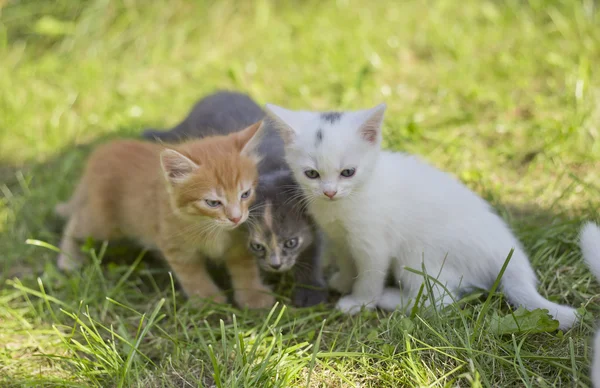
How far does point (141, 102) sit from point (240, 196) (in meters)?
2.17

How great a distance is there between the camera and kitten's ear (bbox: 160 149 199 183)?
201 centimetres

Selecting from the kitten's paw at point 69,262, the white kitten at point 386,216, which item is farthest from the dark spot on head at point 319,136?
the kitten's paw at point 69,262

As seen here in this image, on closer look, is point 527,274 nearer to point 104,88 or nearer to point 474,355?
point 474,355

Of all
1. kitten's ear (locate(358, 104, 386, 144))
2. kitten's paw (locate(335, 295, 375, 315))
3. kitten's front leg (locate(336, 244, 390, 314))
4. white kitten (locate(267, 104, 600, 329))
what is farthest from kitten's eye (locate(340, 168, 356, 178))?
kitten's paw (locate(335, 295, 375, 315))

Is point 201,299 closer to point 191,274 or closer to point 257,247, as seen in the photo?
point 191,274

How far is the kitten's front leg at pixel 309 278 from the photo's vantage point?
229cm

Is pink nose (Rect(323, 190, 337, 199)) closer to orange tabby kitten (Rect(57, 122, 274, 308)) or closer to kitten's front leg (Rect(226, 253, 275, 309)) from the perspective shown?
orange tabby kitten (Rect(57, 122, 274, 308))

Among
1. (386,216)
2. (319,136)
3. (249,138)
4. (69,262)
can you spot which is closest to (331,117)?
(319,136)

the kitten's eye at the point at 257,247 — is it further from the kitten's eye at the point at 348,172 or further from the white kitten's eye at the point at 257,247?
the kitten's eye at the point at 348,172

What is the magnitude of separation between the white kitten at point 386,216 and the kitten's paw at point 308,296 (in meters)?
0.15

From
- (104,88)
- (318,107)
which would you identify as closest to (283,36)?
(318,107)

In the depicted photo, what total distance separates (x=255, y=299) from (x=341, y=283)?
0.37m

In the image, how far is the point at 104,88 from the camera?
4.14m

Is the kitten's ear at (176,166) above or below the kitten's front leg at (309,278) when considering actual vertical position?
above
